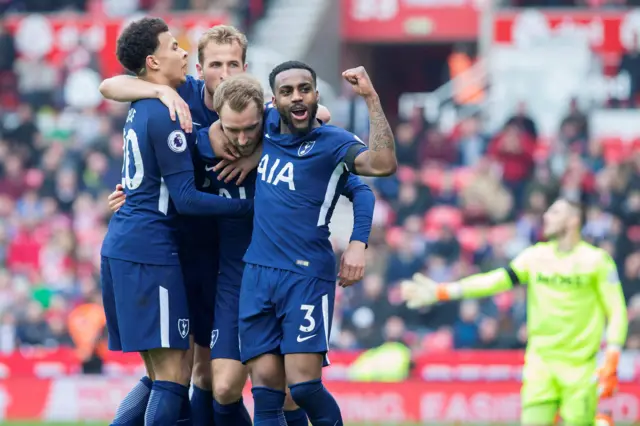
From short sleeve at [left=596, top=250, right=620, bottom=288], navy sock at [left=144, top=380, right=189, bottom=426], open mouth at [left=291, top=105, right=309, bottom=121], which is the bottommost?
navy sock at [left=144, top=380, right=189, bottom=426]

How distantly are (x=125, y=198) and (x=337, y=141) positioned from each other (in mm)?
1309

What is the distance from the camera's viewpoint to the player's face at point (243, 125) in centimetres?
809

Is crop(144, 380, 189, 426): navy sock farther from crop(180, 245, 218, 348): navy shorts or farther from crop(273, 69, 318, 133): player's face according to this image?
crop(273, 69, 318, 133): player's face

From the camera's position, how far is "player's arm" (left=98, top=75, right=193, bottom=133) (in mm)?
8078

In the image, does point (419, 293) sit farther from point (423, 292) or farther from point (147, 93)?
point (147, 93)

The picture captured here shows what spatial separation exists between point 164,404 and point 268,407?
61 centimetres

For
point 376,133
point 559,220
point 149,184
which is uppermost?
point 376,133

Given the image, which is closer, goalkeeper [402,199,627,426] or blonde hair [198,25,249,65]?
blonde hair [198,25,249,65]

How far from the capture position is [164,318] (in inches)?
317

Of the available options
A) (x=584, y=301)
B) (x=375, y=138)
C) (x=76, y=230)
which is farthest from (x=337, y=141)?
(x=76, y=230)

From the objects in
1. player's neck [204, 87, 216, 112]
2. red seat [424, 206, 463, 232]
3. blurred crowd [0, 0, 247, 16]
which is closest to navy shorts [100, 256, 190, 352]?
player's neck [204, 87, 216, 112]

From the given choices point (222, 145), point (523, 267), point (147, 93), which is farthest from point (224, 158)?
point (523, 267)

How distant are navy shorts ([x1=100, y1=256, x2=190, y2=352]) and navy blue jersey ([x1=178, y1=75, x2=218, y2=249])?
36cm

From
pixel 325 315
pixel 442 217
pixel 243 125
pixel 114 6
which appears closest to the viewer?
pixel 325 315
